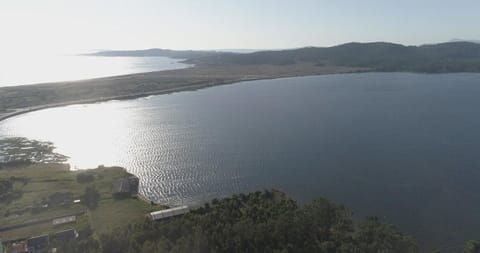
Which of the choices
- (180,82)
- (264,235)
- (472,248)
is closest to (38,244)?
(264,235)

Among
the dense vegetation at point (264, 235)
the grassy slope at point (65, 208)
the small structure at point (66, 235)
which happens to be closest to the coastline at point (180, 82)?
the grassy slope at point (65, 208)

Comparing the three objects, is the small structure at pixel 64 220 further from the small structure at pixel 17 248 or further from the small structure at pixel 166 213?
the small structure at pixel 166 213

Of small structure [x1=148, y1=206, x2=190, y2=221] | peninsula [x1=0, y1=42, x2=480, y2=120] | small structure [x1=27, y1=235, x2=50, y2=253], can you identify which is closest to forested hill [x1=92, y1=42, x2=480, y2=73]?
peninsula [x1=0, y1=42, x2=480, y2=120]

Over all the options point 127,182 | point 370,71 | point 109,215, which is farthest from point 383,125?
point 370,71

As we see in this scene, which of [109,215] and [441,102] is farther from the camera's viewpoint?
[441,102]

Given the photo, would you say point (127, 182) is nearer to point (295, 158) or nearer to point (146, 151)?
point (146, 151)

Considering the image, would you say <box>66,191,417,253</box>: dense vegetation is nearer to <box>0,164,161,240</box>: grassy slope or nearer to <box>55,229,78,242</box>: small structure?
<box>55,229,78,242</box>: small structure
